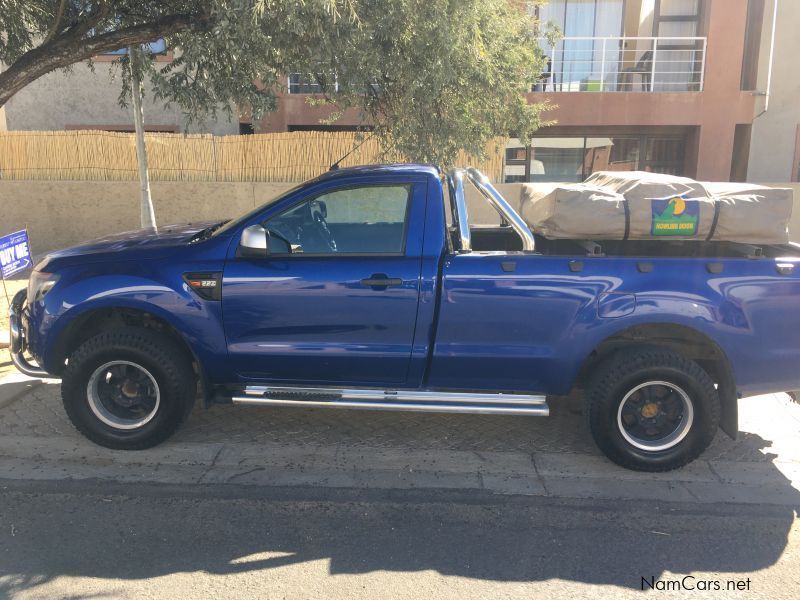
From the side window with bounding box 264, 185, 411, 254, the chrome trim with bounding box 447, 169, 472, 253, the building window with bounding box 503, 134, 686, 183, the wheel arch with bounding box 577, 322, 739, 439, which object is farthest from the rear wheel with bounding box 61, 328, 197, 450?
the building window with bounding box 503, 134, 686, 183

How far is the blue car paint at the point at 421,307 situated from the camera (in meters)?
3.81

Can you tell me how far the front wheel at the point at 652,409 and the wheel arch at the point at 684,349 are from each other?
95mm

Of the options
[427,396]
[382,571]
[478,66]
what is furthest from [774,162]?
[382,571]

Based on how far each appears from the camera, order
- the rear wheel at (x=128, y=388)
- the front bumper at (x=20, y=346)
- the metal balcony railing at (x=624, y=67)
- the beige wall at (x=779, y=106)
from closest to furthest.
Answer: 1. the rear wheel at (x=128, y=388)
2. the front bumper at (x=20, y=346)
3. the metal balcony railing at (x=624, y=67)
4. the beige wall at (x=779, y=106)

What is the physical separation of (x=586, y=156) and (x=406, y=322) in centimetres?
1183

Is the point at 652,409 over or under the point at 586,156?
under

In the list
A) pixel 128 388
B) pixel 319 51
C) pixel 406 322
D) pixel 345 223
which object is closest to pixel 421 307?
pixel 406 322

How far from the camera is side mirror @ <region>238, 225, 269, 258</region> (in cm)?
386

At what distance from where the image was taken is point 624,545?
10.8 feet

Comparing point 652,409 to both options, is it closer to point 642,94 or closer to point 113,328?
point 113,328

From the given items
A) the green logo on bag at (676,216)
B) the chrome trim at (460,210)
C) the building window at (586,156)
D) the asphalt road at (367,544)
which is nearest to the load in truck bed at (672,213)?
the green logo on bag at (676,216)

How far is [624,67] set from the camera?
47.8 feet

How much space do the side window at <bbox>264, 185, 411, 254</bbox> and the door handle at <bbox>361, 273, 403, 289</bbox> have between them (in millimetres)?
207

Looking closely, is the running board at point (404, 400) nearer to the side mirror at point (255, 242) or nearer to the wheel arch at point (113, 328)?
the wheel arch at point (113, 328)
